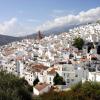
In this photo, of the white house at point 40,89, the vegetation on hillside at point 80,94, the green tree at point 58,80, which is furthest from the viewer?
the green tree at point 58,80

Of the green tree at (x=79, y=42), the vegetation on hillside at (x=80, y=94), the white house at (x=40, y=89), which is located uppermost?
the green tree at (x=79, y=42)

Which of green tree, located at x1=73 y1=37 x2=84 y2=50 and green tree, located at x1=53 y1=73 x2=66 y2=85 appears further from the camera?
green tree, located at x1=73 y1=37 x2=84 y2=50

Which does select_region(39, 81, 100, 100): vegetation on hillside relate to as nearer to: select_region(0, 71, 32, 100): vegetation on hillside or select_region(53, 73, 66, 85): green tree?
select_region(0, 71, 32, 100): vegetation on hillside

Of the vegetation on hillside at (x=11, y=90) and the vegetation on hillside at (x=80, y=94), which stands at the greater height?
the vegetation on hillside at (x=11, y=90)

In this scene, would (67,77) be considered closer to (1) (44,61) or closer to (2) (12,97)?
(1) (44,61)

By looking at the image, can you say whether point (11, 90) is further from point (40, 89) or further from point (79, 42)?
point (79, 42)

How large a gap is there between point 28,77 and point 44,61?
1119 cm

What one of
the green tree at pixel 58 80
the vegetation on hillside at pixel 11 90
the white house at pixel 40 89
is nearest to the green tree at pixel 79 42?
the green tree at pixel 58 80

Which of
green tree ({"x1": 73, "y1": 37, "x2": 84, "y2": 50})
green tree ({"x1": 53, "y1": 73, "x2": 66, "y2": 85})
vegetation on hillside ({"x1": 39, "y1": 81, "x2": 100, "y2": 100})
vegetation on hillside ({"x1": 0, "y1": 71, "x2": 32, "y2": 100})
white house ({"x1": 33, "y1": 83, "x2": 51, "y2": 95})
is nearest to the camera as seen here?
vegetation on hillside ({"x1": 0, "y1": 71, "x2": 32, "y2": 100})

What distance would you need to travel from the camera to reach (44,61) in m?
62.5

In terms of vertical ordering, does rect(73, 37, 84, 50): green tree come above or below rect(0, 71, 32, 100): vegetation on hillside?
above

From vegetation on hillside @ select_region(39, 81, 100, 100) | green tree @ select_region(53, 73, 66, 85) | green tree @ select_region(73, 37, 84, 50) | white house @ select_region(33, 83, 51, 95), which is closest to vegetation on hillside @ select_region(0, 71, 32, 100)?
vegetation on hillside @ select_region(39, 81, 100, 100)

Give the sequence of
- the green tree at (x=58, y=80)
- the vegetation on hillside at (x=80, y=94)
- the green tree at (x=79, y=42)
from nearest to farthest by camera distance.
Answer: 1. the vegetation on hillside at (x=80, y=94)
2. the green tree at (x=58, y=80)
3. the green tree at (x=79, y=42)

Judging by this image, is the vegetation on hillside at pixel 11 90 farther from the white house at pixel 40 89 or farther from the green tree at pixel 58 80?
the green tree at pixel 58 80
